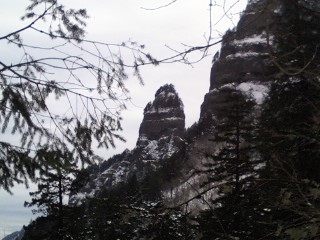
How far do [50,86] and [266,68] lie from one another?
7618mm

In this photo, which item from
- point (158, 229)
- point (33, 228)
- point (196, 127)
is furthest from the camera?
point (196, 127)

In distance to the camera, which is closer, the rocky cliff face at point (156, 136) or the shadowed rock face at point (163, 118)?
the rocky cliff face at point (156, 136)

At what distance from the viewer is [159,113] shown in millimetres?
123312

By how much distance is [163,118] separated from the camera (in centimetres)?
12106

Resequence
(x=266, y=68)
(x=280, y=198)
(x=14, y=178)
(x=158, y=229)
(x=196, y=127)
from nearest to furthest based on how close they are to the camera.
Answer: (x=158, y=229) < (x=280, y=198) < (x=14, y=178) < (x=266, y=68) < (x=196, y=127)

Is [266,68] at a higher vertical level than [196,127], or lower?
lower

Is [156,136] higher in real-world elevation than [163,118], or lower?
lower

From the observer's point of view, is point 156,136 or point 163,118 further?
point 156,136

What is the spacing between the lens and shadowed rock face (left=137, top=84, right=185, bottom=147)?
11862 centimetres

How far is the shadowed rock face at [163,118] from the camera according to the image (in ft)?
389

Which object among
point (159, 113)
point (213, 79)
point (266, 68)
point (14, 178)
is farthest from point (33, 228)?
point (159, 113)

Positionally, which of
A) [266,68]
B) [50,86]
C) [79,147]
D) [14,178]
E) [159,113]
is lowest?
[14,178]

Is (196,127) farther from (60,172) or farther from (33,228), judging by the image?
(60,172)

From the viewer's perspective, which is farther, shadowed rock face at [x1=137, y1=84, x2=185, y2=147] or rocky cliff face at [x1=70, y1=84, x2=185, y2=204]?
shadowed rock face at [x1=137, y1=84, x2=185, y2=147]
